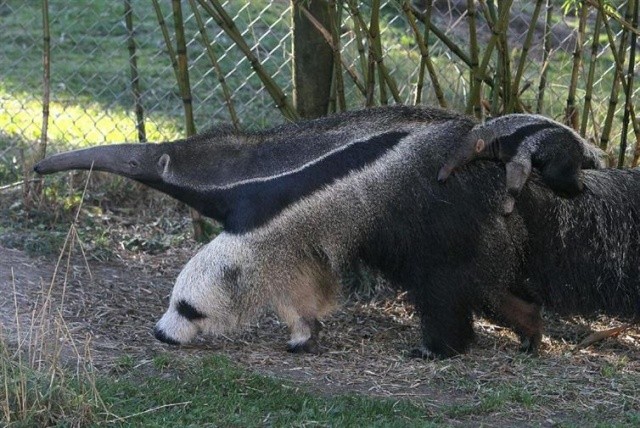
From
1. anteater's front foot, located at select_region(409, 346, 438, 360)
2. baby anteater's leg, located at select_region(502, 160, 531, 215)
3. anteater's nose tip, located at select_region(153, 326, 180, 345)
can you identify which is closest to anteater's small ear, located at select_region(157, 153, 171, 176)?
anteater's nose tip, located at select_region(153, 326, 180, 345)

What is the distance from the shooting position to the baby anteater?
6402 millimetres

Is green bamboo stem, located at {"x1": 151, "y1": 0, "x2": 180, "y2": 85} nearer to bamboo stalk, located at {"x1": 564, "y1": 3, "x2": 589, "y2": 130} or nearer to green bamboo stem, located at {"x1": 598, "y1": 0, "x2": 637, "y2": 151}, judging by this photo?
bamboo stalk, located at {"x1": 564, "y1": 3, "x2": 589, "y2": 130}

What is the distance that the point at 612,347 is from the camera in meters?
7.16

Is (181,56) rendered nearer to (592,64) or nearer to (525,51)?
(525,51)

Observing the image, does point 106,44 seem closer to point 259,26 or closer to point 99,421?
point 259,26

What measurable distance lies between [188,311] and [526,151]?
2163 mm

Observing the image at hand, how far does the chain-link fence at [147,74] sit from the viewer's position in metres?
10.8

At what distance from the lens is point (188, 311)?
6602 mm

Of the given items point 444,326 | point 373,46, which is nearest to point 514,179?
point 444,326

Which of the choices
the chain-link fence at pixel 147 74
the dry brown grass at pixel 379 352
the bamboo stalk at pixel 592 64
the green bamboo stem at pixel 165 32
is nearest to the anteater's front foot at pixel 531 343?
the dry brown grass at pixel 379 352

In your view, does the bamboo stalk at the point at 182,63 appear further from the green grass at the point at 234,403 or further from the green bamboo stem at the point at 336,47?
the green grass at the point at 234,403

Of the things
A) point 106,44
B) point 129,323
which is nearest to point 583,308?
point 129,323

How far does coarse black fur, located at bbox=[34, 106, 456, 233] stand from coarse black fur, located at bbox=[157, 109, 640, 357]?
2.9 inches

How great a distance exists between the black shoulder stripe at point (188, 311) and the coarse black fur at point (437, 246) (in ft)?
0.13
